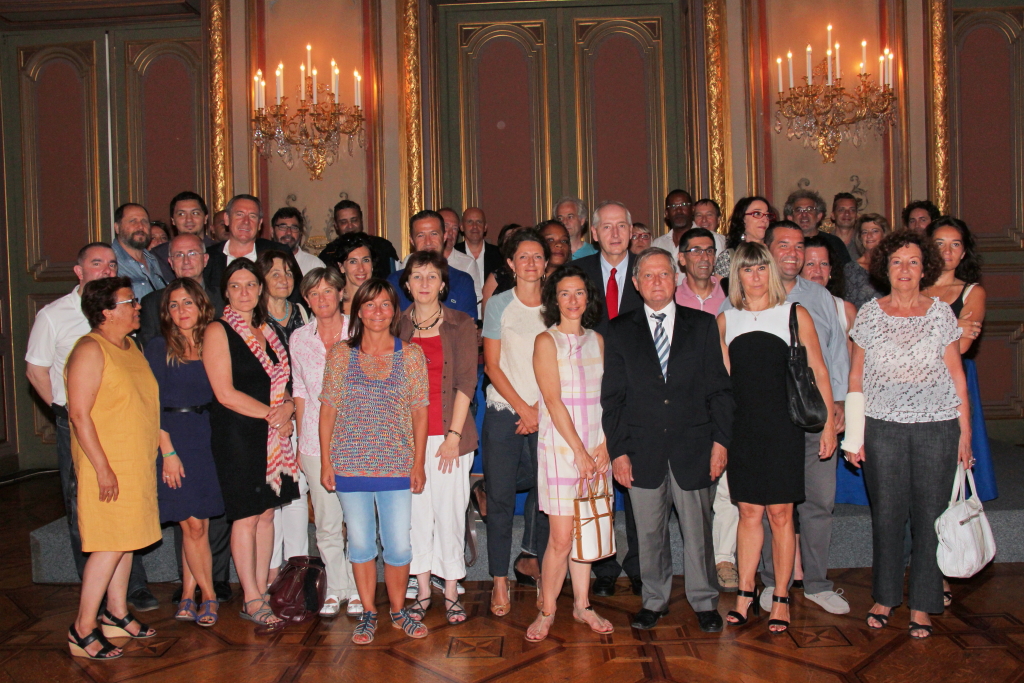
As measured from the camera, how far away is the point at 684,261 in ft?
13.3

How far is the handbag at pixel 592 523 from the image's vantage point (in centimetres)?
330

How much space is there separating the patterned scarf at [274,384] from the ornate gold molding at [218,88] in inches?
146

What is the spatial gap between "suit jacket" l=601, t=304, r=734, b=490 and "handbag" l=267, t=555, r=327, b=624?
147 centimetres

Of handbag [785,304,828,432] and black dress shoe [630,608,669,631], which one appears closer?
handbag [785,304,828,432]

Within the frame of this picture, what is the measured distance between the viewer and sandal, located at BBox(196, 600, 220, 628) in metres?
3.65

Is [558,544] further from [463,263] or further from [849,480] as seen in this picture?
[463,263]

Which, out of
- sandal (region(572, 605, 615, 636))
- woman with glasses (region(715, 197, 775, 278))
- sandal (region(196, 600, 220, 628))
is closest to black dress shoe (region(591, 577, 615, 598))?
sandal (region(572, 605, 615, 636))

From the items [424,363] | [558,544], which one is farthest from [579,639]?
[424,363]

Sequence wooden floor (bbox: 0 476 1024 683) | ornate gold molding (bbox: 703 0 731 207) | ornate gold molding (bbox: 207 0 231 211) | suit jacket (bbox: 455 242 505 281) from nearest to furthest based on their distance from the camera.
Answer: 1. wooden floor (bbox: 0 476 1024 683)
2. suit jacket (bbox: 455 242 505 281)
3. ornate gold molding (bbox: 703 0 731 207)
4. ornate gold molding (bbox: 207 0 231 211)

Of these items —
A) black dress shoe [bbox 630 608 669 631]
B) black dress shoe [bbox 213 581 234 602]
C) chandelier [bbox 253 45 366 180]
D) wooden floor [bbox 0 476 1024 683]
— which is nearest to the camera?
wooden floor [bbox 0 476 1024 683]

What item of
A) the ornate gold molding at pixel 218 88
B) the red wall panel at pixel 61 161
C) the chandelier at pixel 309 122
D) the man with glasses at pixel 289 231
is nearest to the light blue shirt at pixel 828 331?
the man with glasses at pixel 289 231

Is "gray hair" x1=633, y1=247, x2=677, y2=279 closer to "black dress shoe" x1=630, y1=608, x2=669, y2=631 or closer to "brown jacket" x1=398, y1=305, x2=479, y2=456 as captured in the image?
"brown jacket" x1=398, y1=305, x2=479, y2=456

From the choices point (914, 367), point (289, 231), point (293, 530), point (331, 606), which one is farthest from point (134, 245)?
point (914, 367)

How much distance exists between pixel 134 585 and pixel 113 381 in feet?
4.08
